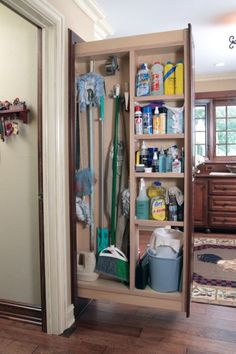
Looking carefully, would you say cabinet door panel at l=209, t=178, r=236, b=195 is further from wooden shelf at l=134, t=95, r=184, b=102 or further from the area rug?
wooden shelf at l=134, t=95, r=184, b=102

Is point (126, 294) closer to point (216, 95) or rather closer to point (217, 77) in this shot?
point (216, 95)

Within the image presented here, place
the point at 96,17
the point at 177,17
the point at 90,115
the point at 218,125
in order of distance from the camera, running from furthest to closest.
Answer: the point at 218,125
the point at 177,17
the point at 96,17
the point at 90,115

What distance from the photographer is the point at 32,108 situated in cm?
204

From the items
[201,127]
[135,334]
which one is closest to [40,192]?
[135,334]

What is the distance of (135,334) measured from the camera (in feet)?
6.46

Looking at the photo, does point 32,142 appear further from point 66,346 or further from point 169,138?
point 66,346

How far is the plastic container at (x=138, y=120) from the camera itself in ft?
6.63

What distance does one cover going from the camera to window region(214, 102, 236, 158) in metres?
4.75

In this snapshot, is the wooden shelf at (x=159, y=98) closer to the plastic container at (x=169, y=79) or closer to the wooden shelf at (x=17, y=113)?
the plastic container at (x=169, y=79)

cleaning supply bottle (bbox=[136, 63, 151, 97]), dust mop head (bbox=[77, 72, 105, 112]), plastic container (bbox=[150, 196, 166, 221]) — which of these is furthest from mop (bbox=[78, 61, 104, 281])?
plastic container (bbox=[150, 196, 166, 221])

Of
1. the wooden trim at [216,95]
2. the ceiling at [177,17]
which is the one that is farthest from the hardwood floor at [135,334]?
the wooden trim at [216,95]

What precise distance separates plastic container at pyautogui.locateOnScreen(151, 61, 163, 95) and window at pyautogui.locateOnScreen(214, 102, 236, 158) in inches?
120

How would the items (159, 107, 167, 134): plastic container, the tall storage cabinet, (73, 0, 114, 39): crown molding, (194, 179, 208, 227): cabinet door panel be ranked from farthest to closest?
(194, 179, 208, 227): cabinet door panel < (73, 0, 114, 39): crown molding < (159, 107, 167, 134): plastic container < the tall storage cabinet

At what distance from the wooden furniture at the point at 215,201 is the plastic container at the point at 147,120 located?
250 centimetres
